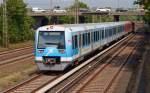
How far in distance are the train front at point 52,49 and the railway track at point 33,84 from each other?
51 centimetres

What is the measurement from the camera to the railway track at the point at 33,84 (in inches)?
699

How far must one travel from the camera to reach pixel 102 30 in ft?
123

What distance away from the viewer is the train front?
21.6 metres

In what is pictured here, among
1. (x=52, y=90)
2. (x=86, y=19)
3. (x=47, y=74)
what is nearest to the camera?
(x=52, y=90)

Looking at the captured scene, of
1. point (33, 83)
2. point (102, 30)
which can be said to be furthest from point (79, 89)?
point (102, 30)

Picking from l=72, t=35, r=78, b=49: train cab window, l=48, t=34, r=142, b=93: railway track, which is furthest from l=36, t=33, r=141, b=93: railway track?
l=72, t=35, r=78, b=49: train cab window

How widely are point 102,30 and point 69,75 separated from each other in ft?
54.2

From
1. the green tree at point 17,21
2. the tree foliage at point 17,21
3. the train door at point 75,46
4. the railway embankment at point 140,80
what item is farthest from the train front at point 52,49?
the green tree at point 17,21

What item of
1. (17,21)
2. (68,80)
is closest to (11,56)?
(68,80)

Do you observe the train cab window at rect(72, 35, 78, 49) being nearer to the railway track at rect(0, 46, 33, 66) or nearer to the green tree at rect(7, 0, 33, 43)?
the railway track at rect(0, 46, 33, 66)

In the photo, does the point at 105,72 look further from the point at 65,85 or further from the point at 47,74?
the point at 65,85

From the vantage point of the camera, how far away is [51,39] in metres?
21.9

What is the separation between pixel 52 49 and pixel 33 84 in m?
2.82

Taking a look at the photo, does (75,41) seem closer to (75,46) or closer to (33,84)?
(75,46)
